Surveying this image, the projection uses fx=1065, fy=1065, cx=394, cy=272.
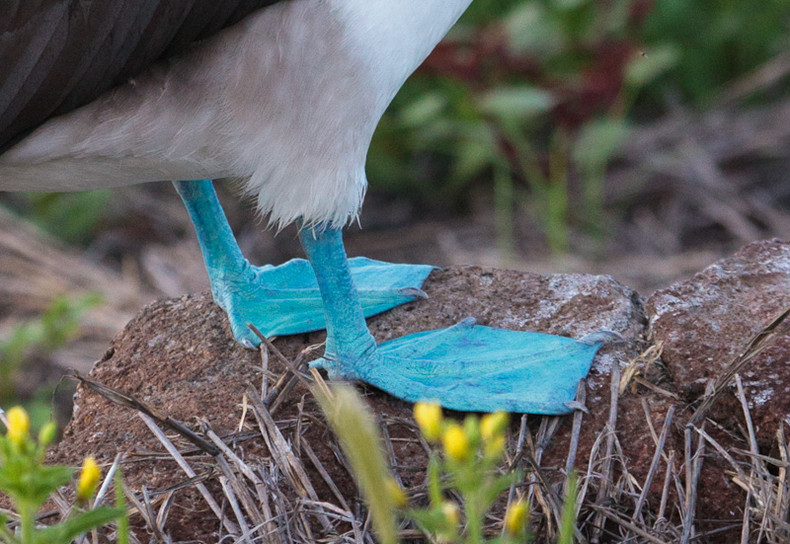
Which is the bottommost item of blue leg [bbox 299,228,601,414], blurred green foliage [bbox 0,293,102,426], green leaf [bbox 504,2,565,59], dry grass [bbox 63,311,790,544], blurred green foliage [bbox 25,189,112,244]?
dry grass [bbox 63,311,790,544]

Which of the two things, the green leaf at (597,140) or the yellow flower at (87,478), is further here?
the green leaf at (597,140)

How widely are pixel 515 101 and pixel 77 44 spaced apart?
2.62 m

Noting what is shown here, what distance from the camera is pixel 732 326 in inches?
87.3

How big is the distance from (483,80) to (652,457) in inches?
115

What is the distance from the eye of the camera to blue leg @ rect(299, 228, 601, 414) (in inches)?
88.7

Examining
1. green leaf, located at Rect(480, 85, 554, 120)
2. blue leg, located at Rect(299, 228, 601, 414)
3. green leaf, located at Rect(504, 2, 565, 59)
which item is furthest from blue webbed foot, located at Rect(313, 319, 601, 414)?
green leaf, located at Rect(504, 2, 565, 59)

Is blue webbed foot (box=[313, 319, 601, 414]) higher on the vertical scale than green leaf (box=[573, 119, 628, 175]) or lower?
lower

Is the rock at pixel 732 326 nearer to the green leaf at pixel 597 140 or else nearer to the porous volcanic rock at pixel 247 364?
the porous volcanic rock at pixel 247 364

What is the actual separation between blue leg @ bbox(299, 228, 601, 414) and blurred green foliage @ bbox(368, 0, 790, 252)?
2.05 m

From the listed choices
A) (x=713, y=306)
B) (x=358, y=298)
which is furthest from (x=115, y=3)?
(x=713, y=306)

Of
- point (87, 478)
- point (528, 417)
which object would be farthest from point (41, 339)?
point (87, 478)

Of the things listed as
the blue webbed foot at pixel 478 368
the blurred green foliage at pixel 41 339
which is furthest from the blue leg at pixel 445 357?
the blurred green foliage at pixel 41 339

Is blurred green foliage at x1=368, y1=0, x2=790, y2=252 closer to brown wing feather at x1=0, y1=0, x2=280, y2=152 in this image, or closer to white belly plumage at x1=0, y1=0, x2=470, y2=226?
white belly plumage at x1=0, y1=0, x2=470, y2=226

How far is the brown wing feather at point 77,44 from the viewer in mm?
1926
